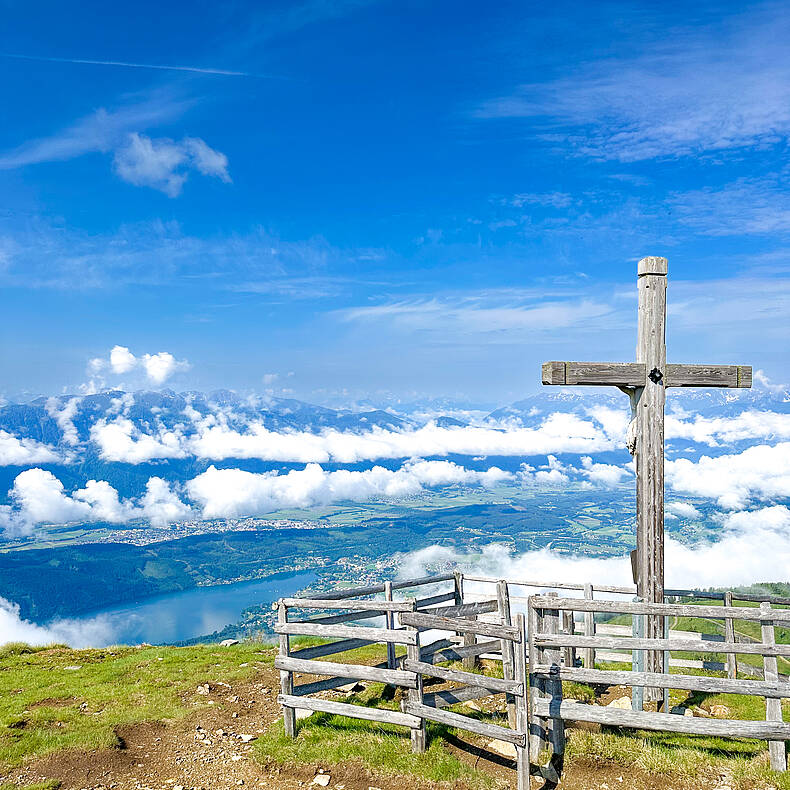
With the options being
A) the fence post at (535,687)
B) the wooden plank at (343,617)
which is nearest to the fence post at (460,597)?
the wooden plank at (343,617)

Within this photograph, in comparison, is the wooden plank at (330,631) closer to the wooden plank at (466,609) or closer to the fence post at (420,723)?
the fence post at (420,723)

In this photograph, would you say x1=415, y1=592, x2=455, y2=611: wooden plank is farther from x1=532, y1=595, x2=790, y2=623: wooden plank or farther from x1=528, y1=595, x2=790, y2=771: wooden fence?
x1=532, y1=595, x2=790, y2=623: wooden plank

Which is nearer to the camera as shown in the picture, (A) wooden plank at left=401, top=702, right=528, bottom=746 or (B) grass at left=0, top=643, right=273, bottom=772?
(A) wooden plank at left=401, top=702, right=528, bottom=746

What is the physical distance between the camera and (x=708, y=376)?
11.7 meters

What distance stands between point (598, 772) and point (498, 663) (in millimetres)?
6416

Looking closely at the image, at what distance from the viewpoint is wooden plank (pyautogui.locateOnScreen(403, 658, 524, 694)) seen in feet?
29.4

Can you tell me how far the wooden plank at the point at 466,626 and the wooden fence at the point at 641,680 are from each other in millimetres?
389

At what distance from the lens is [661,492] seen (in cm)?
1127

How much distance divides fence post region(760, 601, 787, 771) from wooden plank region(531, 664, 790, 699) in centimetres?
15

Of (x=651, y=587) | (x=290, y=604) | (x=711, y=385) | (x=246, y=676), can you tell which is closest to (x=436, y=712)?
(x=290, y=604)

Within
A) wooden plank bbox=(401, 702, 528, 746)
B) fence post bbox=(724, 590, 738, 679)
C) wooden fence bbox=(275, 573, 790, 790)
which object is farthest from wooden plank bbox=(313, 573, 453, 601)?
fence post bbox=(724, 590, 738, 679)

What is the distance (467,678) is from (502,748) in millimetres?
1837

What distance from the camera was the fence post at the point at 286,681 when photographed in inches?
440

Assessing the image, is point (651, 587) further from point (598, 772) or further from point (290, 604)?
Result: point (290, 604)
